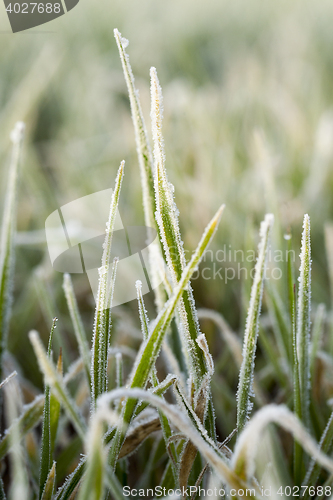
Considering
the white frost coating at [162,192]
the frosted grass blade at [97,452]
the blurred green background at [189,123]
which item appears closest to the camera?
the frosted grass blade at [97,452]

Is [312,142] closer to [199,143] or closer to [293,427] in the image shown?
[199,143]

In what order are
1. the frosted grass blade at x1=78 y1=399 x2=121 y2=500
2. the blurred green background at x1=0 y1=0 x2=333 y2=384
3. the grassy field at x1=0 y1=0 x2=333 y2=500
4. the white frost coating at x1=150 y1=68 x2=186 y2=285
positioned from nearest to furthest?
1. the frosted grass blade at x1=78 y1=399 x2=121 y2=500
2. the white frost coating at x1=150 y1=68 x2=186 y2=285
3. the grassy field at x1=0 y1=0 x2=333 y2=500
4. the blurred green background at x1=0 y1=0 x2=333 y2=384

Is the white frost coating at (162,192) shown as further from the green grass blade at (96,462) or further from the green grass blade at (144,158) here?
the green grass blade at (96,462)

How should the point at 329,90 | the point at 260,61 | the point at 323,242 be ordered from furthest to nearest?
the point at 260,61
the point at 329,90
the point at 323,242

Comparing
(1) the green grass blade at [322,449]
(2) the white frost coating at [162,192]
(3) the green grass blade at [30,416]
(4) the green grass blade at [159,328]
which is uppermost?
(2) the white frost coating at [162,192]

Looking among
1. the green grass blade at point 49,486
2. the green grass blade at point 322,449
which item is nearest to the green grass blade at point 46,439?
the green grass blade at point 49,486

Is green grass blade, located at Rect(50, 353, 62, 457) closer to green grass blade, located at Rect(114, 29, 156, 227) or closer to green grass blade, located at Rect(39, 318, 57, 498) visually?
green grass blade, located at Rect(39, 318, 57, 498)

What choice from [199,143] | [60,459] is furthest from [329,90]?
[60,459]

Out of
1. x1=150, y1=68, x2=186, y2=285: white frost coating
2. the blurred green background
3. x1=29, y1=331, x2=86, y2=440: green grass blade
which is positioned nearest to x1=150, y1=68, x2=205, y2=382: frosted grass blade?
x1=150, y1=68, x2=186, y2=285: white frost coating

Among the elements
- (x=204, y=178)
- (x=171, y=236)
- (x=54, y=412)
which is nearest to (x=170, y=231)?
(x=171, y=236)
